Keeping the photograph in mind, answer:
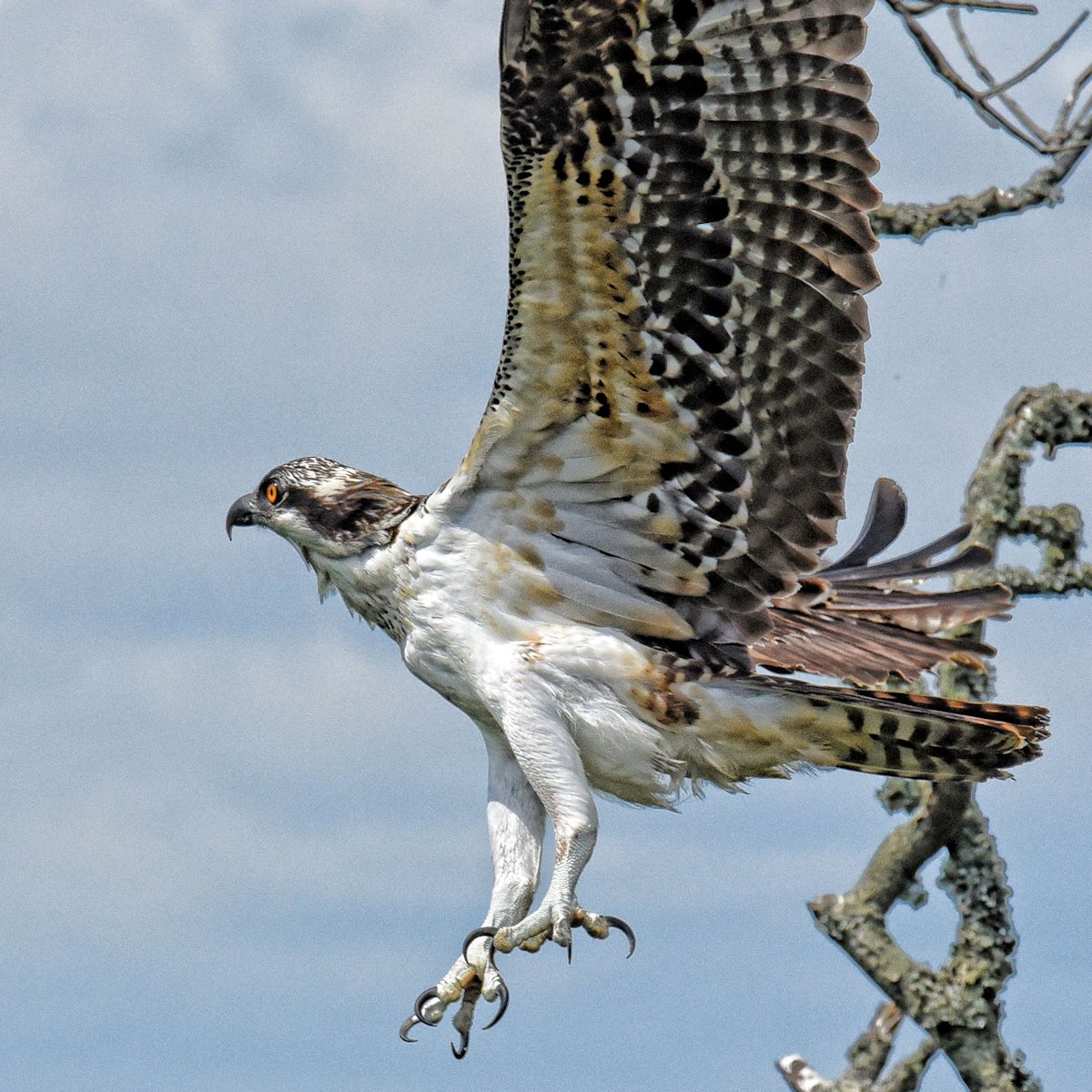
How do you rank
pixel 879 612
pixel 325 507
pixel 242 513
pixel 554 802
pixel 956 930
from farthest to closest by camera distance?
pixel 956 930 → pixel 879 612 → pixel 242 513 → pixel 325 507 → pixel 554 802

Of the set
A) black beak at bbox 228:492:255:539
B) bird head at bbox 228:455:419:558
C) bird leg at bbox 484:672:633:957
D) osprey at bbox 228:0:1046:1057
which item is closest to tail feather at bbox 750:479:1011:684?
osprey at bbox 228:0:1046:1057

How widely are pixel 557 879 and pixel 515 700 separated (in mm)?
616

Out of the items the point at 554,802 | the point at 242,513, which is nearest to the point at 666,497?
the point at 554,802

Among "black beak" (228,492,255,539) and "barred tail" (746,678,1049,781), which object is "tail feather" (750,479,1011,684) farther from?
"black beak" (228,492,255,539)

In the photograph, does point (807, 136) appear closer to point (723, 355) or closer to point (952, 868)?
point (723, 355)

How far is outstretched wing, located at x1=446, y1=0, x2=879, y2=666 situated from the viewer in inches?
256

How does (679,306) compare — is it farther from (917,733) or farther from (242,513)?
(242,513)

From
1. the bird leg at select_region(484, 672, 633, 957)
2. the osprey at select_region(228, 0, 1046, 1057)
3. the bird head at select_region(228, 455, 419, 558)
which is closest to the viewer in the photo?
the osprey at select_region(228, 0, 1046, 1057)

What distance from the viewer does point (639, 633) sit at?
23.8ft

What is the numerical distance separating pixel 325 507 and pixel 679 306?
1615mm

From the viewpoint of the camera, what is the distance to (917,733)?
711 centimetres

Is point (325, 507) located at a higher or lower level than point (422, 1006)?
higher

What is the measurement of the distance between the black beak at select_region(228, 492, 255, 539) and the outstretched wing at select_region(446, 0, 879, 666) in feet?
3.33

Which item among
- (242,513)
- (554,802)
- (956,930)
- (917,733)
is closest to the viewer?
(554,802)
